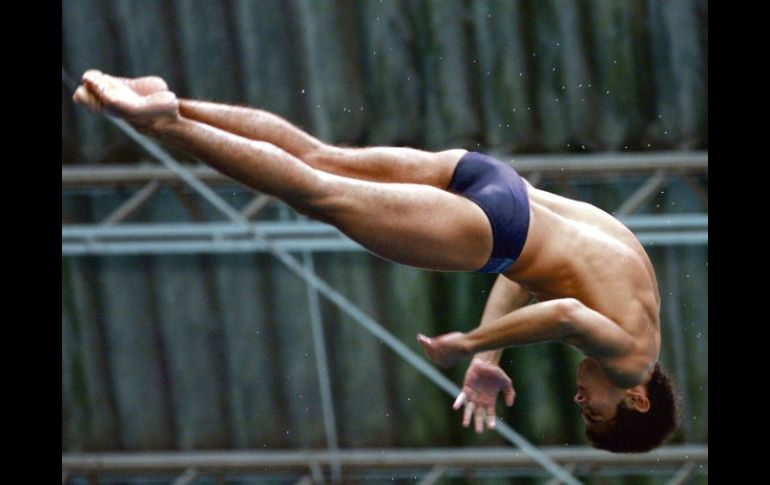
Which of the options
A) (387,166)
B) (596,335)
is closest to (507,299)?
(596,335)

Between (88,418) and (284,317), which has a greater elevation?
(284,317)

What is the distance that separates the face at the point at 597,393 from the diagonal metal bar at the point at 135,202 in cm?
178

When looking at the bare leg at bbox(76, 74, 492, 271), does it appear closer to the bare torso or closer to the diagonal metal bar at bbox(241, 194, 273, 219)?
the bare torso

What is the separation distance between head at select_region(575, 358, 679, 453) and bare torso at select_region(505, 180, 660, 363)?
0.13 meters

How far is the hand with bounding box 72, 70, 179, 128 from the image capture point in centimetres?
319

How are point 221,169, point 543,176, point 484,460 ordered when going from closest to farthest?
point 221,169
point 543,176
point 484,460

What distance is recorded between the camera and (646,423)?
3.71 meters

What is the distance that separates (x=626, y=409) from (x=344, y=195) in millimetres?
974

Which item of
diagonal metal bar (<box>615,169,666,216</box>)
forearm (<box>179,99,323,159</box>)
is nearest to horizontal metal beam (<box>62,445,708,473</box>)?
diagonal metal bar (<box>615,169,666,216</box>)
